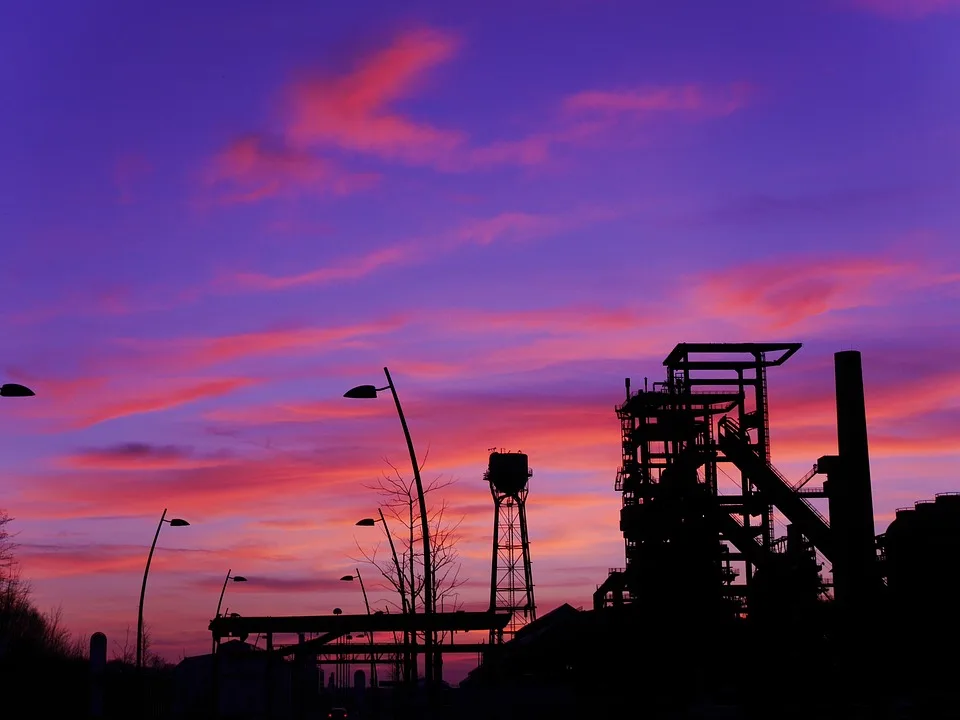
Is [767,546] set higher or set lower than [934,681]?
higher

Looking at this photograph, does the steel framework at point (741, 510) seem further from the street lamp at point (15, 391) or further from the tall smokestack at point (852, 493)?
the street lamp at point (15, 391)

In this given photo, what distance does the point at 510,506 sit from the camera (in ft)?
392

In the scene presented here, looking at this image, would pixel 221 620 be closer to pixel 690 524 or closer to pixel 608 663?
pixel 608 663

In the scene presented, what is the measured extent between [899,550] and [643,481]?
25497 mm

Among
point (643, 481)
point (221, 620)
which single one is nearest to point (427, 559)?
point (221, 620)

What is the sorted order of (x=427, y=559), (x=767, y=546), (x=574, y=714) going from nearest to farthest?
1. (x=427, y=559)
2. (x=574, y=714)
3. (x=767, y=546)

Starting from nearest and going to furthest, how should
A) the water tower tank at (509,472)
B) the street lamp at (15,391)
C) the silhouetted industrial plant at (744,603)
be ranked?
the street lamp at (15,391)
the silhouetted industrial plant at (744,603)
the water tower tank at (509,472)

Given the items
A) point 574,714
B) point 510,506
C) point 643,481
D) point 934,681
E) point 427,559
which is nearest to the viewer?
point 427,559

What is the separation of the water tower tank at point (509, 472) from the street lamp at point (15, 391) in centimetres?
8868

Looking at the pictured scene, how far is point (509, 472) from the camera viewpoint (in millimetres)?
118188

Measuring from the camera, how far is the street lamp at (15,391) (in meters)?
31.2

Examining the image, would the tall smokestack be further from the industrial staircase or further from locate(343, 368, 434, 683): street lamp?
locate(343, 368, 434, 683): street lamp

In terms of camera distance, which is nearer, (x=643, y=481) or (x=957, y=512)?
(x=957, y=512)

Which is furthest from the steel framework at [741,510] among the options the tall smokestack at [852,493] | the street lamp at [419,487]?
the street lamp at [419,487]
